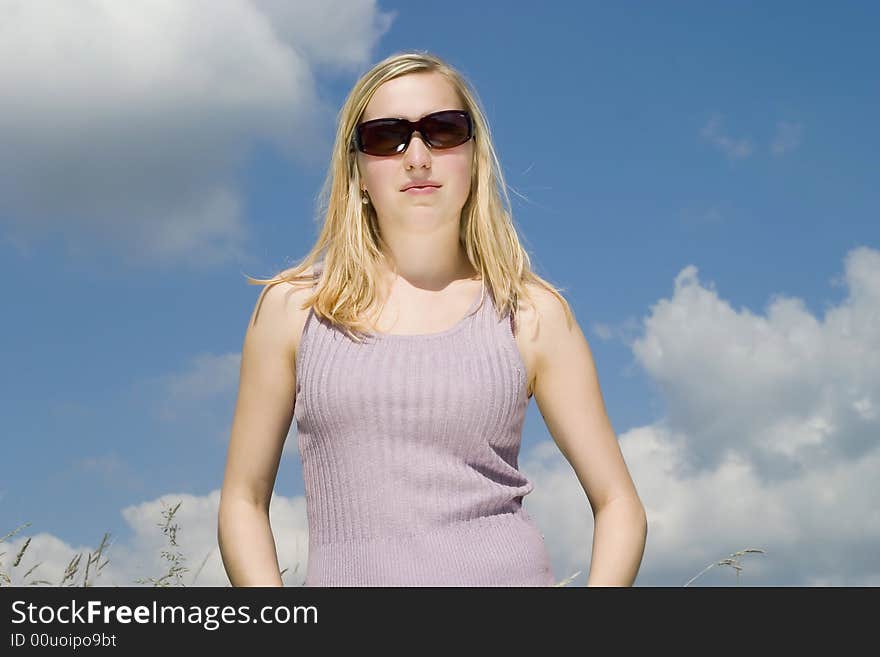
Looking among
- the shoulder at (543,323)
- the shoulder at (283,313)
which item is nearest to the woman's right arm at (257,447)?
the shoulder at (283,313)

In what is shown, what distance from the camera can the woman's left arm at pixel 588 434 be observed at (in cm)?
397

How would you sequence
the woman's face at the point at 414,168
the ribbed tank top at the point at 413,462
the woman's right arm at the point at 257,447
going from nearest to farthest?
1. the ribbed tank top at the point at 413,462
2. the woman's right arm at the point at 257,447
3. the woman's face at the point at 414,168

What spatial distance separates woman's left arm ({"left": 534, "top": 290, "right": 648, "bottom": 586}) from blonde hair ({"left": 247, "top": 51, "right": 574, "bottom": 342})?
0.19m

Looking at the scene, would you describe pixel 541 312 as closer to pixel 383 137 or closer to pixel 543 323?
pixel 543 323

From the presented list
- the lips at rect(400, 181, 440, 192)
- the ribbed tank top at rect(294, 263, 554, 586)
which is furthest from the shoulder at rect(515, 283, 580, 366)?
the lips at rect(400, 181, 440, 192)

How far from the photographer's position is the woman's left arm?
397cm

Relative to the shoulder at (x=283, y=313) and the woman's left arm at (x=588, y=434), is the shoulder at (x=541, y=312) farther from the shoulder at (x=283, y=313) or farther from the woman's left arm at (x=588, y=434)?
the shoulder at (x=283, y=313)

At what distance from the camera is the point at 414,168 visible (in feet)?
13.4

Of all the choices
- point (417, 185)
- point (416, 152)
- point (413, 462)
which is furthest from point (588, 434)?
point (416, 152)

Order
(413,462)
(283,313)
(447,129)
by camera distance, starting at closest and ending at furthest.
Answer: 1. (413,462)
2. (283,313)
3. (447,129)

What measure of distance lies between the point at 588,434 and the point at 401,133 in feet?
4.83

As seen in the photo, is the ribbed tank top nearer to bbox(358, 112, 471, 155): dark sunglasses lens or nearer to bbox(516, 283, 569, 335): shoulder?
bbox(516, 283, 569, 335): shoulder

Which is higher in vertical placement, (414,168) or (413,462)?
(414,168)
